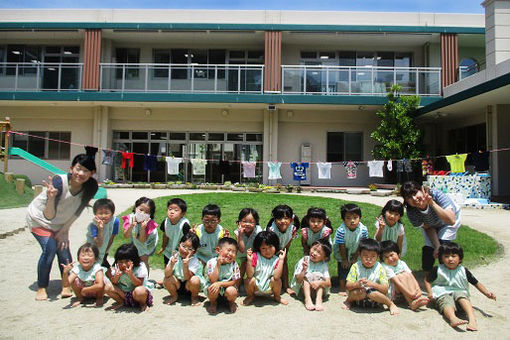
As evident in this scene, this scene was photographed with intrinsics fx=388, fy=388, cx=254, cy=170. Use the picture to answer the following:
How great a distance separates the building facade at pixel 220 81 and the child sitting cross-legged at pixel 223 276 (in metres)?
12.6

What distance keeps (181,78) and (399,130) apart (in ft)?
30.6

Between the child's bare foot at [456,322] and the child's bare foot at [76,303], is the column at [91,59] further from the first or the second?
the child's bare foot at [456,322]

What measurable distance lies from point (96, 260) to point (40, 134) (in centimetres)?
1614

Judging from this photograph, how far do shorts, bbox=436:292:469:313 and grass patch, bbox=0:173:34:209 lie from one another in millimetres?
10459

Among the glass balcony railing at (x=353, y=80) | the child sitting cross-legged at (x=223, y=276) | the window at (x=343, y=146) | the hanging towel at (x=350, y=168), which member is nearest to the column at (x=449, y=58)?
the glass balcony railing at (x=353, y=80)

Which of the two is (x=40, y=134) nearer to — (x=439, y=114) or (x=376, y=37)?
(x=376, y=37)

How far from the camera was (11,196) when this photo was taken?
439 inches

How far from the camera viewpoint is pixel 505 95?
38.2 feet

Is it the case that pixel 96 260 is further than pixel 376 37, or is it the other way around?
pixel 376 37

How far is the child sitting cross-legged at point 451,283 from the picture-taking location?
11.6ft

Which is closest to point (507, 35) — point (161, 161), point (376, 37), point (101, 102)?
point (376, 37)

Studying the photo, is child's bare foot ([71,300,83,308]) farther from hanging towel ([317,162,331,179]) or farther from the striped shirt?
hanging towel ([317,162,331,179])

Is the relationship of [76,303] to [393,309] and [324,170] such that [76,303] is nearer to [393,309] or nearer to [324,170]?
[393,309]

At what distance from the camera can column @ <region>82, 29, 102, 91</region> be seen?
16.5 meters
